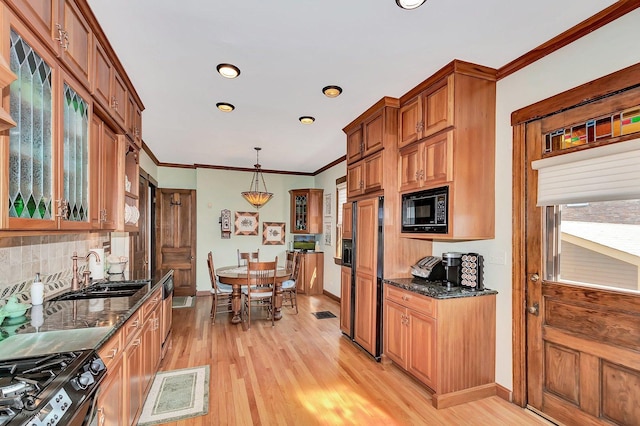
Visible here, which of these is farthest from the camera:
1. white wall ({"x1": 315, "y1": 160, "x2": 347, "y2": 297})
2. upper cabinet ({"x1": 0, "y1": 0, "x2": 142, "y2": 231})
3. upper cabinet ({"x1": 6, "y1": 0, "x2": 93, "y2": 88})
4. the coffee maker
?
white wall ({"x1": 315, "y1": 160, "x2": 347, "y2": 297})

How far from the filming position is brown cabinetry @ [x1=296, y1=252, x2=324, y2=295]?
6.73 metres

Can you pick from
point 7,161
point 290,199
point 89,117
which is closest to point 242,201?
point 290,199

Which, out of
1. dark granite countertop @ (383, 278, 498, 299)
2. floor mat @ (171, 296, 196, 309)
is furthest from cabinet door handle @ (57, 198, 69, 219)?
floor mat @ (171, 296, 196, 309)

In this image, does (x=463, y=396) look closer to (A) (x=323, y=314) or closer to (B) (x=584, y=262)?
(B) (x=584, y=262)

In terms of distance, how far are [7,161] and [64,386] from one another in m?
0.84

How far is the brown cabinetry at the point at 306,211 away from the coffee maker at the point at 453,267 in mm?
4182

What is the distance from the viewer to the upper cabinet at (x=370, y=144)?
10.9 feet

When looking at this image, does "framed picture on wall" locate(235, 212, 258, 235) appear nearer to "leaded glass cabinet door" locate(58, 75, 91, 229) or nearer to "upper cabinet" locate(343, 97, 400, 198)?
"upper cabinet" locate(343, 97, 400, 198)

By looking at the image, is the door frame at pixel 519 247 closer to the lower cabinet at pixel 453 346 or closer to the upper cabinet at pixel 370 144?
the lower cabinet at pixel 453 346

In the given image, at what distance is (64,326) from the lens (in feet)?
5.31

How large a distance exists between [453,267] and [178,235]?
5.52 m

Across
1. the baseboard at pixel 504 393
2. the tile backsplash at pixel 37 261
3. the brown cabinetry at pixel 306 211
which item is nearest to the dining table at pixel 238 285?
the tile backsplash at pixel 37 261

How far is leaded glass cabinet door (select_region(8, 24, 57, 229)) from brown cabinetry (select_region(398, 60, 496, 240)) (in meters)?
2.62

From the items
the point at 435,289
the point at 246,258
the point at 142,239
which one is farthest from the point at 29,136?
the point at 246,258
